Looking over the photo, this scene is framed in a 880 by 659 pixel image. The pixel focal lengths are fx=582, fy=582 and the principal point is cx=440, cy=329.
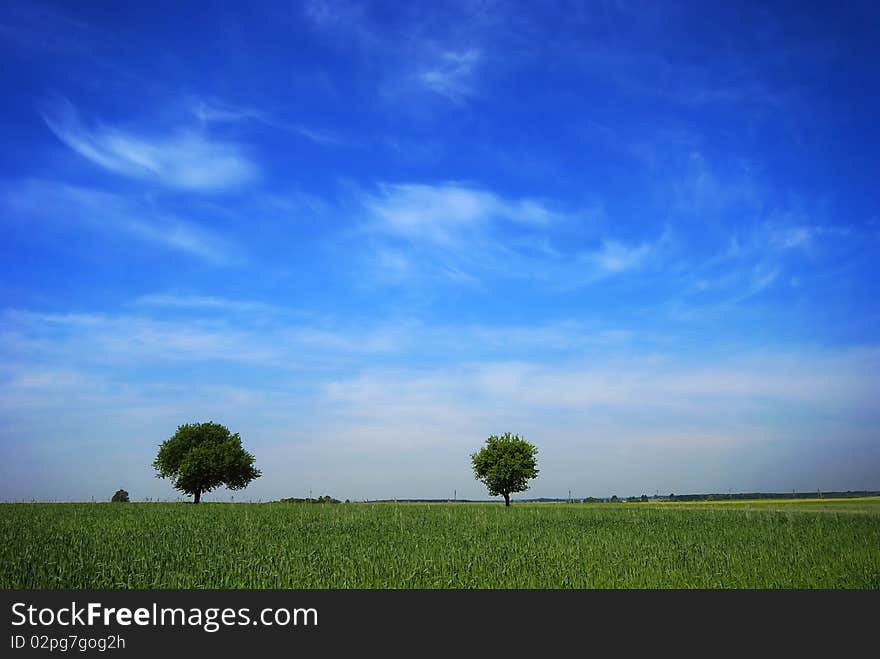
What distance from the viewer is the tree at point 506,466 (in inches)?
3029

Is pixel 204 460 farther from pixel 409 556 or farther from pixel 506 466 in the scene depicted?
pixel 409 556

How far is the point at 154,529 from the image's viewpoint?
23.9 meters

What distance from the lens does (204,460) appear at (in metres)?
70.2

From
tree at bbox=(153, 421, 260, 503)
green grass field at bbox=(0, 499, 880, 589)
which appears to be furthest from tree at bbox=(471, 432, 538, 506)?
green grass field at bbox=(0, 499, 880, 589)

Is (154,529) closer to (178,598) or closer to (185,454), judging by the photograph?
(178,598)

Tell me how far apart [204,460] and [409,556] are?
59.1m

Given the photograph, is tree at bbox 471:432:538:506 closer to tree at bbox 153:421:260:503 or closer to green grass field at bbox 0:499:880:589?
tree at bbox 153:421:260:503

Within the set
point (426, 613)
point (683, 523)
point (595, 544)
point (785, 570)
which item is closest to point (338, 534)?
point (595, 544)

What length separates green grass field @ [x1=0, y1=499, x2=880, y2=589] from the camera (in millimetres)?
15156

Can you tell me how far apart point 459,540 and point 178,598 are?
1227 centimetres

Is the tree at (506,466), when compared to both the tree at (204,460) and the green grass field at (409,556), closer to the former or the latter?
the tree at (204,460)

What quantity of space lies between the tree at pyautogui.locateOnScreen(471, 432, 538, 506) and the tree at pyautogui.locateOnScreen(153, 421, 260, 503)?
30544 mm

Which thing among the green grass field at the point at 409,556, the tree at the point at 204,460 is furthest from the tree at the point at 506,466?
the green grass field at the point at 409,556

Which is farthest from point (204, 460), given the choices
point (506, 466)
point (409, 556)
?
point (409, 556)
